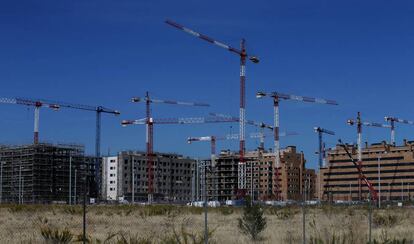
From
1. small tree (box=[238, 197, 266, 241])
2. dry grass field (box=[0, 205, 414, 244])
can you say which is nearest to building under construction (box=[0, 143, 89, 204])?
dry grass field (box=[0, 205, 414, 244])

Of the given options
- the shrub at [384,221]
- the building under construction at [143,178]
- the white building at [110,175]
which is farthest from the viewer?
the white building at [110,175]

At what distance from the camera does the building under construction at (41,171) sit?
153 m

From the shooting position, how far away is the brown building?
181250 millimetres

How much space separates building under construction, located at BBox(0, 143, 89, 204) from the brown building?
67.6 m

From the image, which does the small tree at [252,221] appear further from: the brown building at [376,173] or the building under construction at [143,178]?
the building under construction at [143,178]

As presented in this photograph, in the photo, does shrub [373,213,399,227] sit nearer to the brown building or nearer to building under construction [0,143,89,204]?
building under construction [0,143,89,204]

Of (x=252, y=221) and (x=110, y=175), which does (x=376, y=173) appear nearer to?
(x=110, y=175)

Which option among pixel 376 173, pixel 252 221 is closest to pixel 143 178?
pixel 376 173

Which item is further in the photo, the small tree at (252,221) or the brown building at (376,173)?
the brown building at (376,173)

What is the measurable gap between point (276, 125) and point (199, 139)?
3288 cm

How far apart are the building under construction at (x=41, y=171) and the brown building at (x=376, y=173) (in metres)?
67.6

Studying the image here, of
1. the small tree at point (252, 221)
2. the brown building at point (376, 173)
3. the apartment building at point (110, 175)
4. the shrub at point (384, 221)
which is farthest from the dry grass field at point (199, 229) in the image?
the brown building at point (376, 173)

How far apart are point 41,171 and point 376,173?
96.5 metres

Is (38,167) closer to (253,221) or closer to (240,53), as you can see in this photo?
(240,53)
